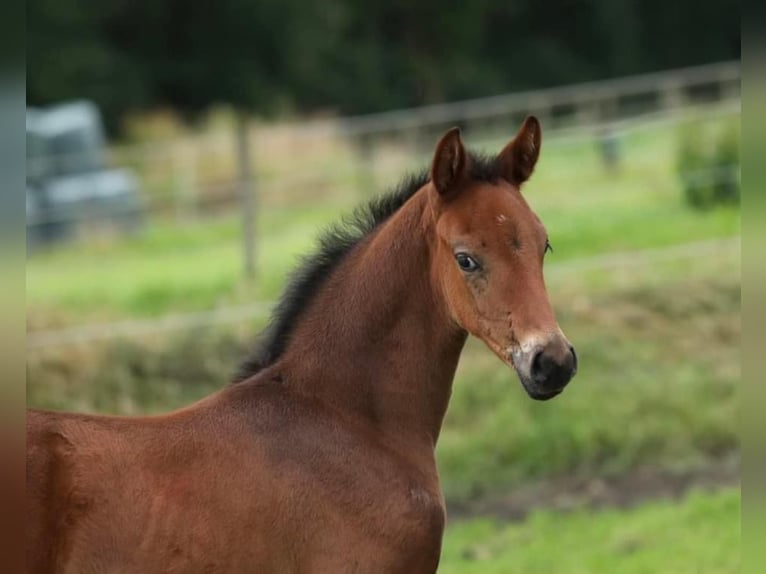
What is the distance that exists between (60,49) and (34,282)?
16324mm

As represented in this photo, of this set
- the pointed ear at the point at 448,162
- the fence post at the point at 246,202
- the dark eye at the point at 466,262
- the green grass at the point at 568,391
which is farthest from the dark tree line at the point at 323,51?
the dark eye at the point at 466,262

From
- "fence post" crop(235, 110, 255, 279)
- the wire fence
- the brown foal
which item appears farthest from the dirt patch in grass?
the wire fence

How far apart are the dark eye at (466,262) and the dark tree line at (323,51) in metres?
25.4

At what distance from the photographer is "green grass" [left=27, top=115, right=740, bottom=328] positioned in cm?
1082

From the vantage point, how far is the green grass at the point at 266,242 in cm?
1082

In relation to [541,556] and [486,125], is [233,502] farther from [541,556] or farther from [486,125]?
[486,125]

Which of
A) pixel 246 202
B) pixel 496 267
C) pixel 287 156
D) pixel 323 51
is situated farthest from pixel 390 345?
pixel 323 51

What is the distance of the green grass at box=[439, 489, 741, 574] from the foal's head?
11.0 ft

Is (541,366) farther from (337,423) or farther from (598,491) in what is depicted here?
(598,491)

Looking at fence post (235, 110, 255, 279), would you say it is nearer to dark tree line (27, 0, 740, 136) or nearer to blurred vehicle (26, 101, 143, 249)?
blurred vehicle (26, 101, 143, 249)

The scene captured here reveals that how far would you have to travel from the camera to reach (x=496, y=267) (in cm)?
323

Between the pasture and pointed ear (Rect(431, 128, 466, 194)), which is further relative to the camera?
the pasture

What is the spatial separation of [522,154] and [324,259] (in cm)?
65

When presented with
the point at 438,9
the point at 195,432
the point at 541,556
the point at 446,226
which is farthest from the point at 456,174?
the point at 438,9
